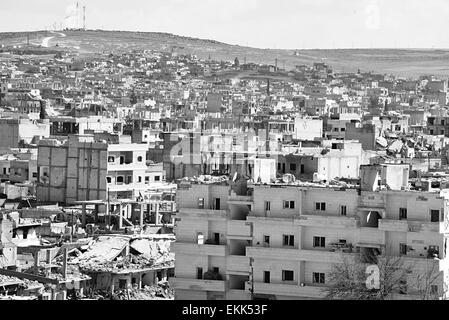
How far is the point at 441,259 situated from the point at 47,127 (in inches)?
1207

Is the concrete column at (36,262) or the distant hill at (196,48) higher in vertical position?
the distant hill at (196,48)

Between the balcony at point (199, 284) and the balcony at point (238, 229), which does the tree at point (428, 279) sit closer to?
the balcony at point (238, 229)

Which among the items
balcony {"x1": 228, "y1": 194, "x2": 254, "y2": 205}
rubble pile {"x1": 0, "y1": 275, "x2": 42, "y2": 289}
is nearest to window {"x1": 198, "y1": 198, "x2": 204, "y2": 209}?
balcony {"x1": 228, "y1": 194, "x2": 254, "y2": 205}

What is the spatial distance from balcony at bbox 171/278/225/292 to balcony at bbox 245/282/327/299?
39 cm

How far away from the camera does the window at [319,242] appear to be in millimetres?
18266

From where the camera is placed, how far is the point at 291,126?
168 feet

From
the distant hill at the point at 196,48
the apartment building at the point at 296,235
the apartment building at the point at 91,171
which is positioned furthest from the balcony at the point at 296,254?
the distant hill at the point at 196,48

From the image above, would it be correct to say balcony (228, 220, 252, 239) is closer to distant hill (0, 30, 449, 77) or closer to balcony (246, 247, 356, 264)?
balcony (246, 247, 356, 264)

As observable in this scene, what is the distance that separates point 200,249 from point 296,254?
1.04 meters

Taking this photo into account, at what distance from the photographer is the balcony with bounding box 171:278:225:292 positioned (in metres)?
18.5

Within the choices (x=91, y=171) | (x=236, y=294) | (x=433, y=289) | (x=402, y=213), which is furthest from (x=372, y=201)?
(x=91, y=171)

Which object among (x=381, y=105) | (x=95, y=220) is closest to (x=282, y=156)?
(x=95, y=220)
